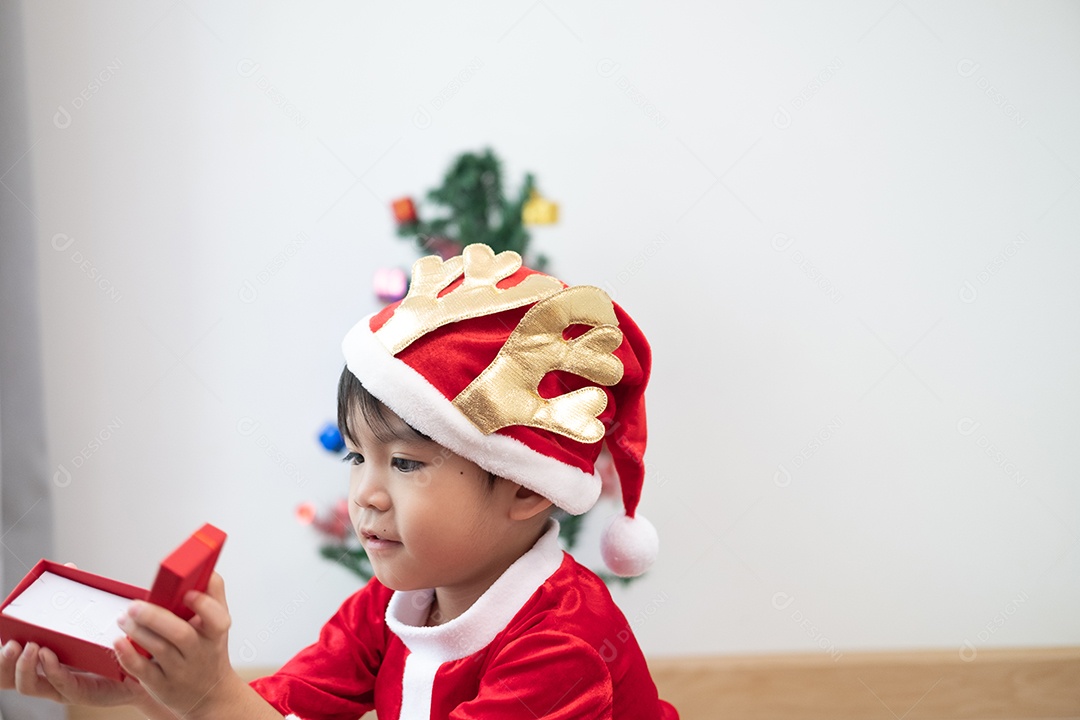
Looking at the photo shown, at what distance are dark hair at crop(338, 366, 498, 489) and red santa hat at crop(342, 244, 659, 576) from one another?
2cm

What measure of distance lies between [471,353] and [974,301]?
1358mm

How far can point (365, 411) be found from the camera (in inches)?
39.6

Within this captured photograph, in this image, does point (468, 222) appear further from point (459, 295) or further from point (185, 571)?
point (185, 571)

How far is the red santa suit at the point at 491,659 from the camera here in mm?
948

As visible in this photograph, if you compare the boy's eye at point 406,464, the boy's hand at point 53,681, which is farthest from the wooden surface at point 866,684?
the boy's hand at point 53,681

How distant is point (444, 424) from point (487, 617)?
0.75 ft

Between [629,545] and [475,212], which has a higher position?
[475,212]

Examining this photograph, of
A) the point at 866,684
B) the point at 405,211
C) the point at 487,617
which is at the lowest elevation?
the point at 866,684

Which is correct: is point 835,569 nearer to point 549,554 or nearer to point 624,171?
point 624,171

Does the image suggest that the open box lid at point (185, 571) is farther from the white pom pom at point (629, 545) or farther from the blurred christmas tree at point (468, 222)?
the blurred christmas tree at point (468, 222)

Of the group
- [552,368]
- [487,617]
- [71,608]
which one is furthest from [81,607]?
[552,368]

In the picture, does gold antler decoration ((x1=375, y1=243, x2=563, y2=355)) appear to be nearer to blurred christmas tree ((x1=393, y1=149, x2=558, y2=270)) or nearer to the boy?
the boy

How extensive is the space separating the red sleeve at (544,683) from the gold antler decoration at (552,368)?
0.22 metres

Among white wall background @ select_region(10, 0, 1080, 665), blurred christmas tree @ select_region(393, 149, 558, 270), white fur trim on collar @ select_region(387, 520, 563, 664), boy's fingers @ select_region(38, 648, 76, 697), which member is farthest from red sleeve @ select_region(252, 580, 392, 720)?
white wall background @ select_region(10, 0, 1080, 665)
